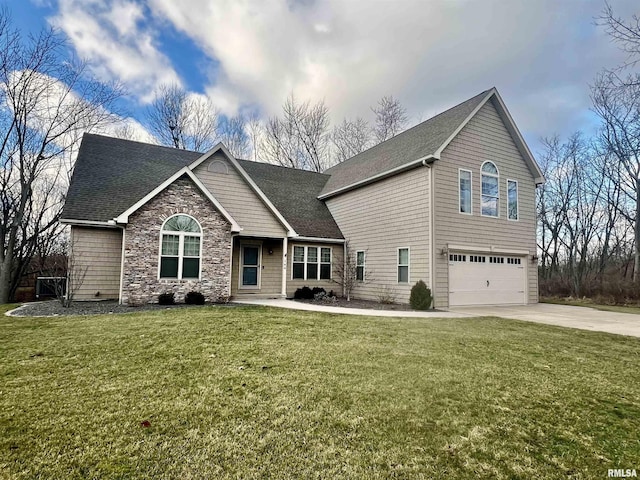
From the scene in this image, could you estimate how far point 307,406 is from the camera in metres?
3.57

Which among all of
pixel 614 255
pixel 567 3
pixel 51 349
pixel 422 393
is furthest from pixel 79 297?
pixel 614 255

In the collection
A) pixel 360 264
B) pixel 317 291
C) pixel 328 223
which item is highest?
pixel 328 223

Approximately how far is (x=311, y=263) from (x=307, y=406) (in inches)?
494

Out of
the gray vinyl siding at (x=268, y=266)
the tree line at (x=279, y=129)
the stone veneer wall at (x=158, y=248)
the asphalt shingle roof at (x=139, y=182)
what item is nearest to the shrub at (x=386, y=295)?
the asphalt shingle roof at (x=139, y=182)

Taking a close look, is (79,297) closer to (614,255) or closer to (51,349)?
(51,349)

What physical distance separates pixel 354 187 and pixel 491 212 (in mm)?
5997

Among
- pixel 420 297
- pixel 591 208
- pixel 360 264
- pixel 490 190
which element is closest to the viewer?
pixel 420 297

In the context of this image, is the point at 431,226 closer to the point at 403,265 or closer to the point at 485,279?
the point at 403,265

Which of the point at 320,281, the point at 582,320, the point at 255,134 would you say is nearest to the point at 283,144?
the point at 255,134

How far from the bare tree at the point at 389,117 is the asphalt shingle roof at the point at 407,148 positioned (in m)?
10.9

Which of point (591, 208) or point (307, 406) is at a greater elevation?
point (591, 208)

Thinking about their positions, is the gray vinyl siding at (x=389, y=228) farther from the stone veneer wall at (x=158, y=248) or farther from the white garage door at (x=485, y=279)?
the stone veneer wall at (x=158, y=248)

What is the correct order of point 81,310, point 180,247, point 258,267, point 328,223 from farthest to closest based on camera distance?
point 328,223 → point 258,267 → point 180,247 → point 81,310

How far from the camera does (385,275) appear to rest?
47.1 feet
